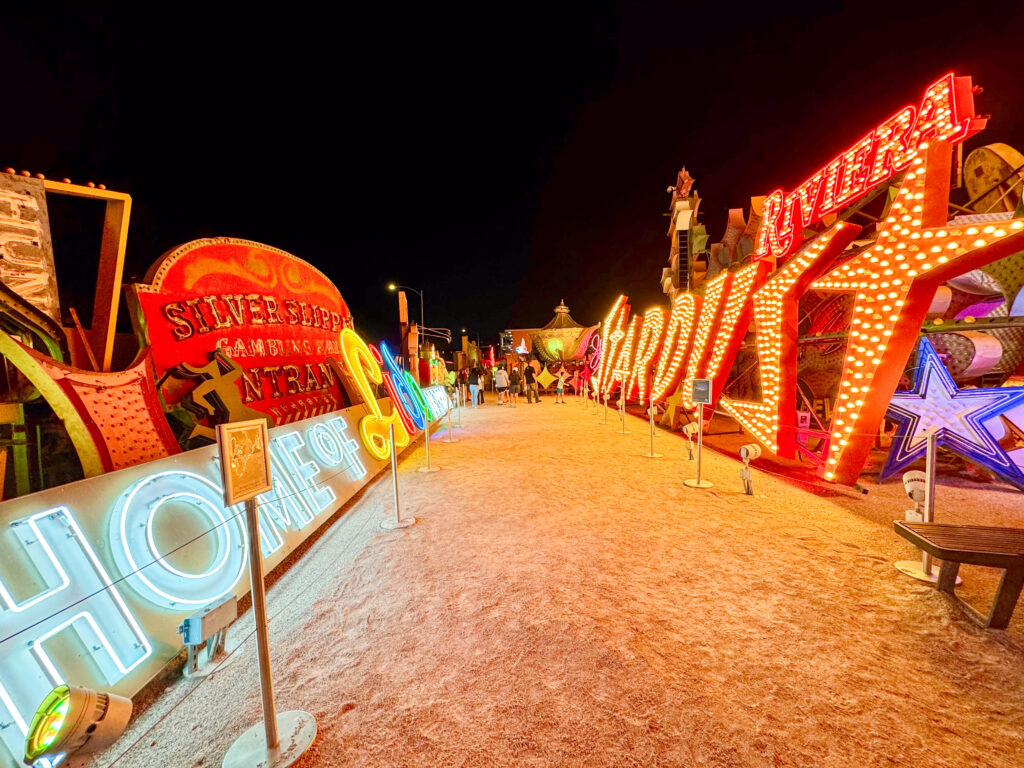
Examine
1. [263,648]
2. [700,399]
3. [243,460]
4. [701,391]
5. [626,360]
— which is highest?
[626,360]

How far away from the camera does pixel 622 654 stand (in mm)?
2650

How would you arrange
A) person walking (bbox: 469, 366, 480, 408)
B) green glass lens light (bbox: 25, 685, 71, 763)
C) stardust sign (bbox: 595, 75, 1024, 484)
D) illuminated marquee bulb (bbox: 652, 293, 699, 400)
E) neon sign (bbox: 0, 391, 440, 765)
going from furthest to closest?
1. person walking (bbox: 469, 366, 480, 408)
2. illuminated marquee bulb (bbox: 652, 293, 699, 400)
3. stardust sign (bbox: 595, 75, 1024, 484)
4. neon sign (bbox: 0, 391, 440, 765)
5. green glass lens light (bbox: 25, 685, 71, 763)

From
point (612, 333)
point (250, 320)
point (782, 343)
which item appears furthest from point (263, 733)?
point (612, 333)

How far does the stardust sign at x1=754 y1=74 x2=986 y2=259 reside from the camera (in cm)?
464

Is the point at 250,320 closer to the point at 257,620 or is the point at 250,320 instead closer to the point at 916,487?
the point at 257,620

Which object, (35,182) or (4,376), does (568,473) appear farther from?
(35,182)

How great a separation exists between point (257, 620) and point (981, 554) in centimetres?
472

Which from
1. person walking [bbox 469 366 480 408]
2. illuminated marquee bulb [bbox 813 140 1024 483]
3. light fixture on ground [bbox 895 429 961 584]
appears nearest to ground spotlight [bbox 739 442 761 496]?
illuminated marquee bulb [bbox 813 140 1024 483]

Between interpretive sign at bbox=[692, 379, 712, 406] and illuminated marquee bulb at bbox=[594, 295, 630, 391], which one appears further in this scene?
illuminated marquee bulb at bbox=[594, 295, 630, 391]

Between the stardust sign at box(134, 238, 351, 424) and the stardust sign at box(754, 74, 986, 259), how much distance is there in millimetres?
9936

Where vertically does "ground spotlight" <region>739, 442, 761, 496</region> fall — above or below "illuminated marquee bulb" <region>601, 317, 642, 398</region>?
below

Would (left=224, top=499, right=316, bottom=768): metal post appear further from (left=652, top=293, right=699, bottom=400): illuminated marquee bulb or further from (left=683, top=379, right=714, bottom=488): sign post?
(left=652, top=293, right=699, bottom=400): illuminated marquee bulb

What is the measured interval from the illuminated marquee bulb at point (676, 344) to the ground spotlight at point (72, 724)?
36.9ft

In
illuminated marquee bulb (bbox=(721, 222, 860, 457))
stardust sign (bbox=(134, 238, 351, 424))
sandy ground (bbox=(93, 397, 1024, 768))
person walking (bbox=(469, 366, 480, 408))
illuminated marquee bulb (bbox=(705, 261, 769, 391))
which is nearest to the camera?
sandy ground (bbox=(93, 397, 1024, 768))
